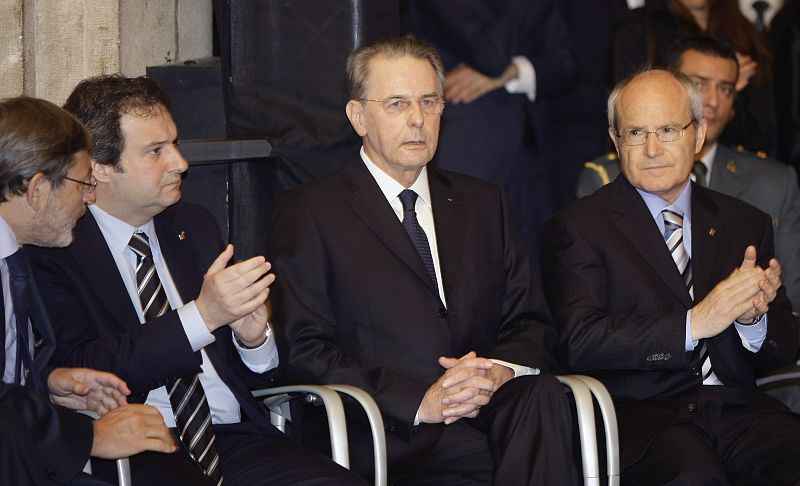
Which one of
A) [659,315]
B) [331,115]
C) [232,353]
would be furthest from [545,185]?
[232,353]

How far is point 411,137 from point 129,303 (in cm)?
107

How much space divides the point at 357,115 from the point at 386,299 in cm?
66

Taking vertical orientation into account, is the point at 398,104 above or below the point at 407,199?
above

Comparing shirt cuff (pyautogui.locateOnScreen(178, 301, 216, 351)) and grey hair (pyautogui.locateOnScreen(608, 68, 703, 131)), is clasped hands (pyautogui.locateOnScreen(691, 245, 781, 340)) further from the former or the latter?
shirt cuff (pyautogui.locateOnScreen(178, 301, 216, 351))

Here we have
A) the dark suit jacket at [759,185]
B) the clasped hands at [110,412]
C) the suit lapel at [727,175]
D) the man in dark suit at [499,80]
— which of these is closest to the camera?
the clasped hands at [110,412]

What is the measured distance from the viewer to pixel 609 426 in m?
3.75

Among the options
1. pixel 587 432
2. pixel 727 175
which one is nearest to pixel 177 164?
pixel 587 432

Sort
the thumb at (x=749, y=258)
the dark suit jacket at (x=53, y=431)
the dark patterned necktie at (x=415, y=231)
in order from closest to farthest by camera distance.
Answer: the dark suit jacket at (x=53, y=431)
the thumb at (x=749, y=258)
the dark patterned necktie at (x=415, y=231)

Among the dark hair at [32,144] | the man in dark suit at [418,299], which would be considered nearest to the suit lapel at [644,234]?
the man in dark suit at [418,299]

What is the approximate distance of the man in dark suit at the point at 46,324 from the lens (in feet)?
10.6

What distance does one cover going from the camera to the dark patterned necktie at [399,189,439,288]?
13.6ft

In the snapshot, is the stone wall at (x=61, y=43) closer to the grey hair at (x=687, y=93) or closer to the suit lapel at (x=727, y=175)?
the grey hair at (x=687, y=93)

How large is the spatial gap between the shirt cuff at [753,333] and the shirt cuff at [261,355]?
61.6 inches

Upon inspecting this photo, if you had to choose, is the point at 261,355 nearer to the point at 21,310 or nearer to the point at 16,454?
the point at 21,310
